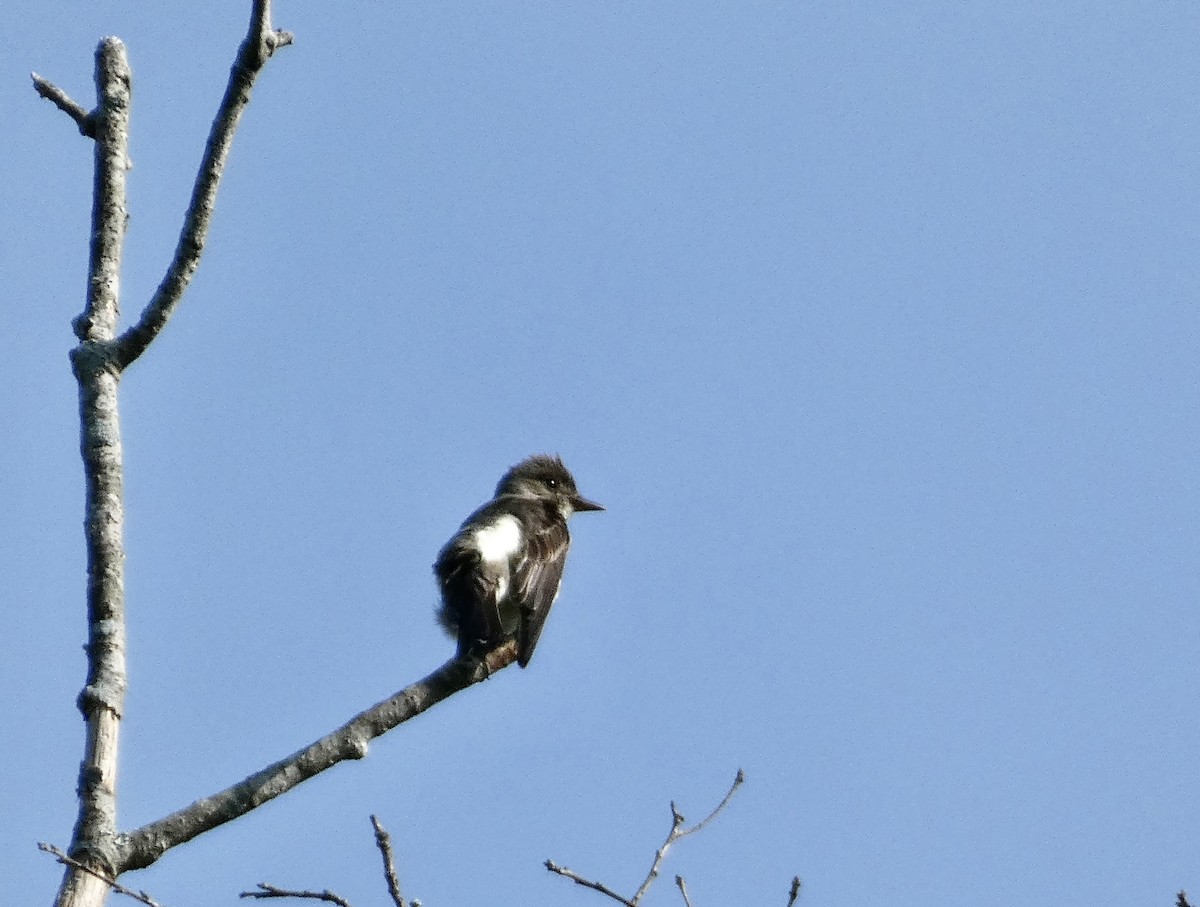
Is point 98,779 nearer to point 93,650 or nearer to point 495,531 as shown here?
point 93,650

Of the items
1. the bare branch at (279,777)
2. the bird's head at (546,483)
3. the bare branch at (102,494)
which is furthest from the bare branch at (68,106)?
the bird's head at (546,483)

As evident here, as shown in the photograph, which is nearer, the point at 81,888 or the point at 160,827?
the point at 81,888

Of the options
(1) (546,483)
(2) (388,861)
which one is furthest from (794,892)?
(1) (546,483)

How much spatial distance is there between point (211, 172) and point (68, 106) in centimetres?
66

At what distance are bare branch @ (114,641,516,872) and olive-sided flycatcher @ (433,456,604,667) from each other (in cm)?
129

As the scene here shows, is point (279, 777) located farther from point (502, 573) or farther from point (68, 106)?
point (502, 573)

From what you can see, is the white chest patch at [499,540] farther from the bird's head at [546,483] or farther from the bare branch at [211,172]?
the bare branch at [211,172]

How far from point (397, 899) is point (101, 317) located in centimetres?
185

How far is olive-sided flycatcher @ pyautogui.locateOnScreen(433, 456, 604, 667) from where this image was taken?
6.65m

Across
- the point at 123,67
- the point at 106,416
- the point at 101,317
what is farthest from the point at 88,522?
the point at 123,67

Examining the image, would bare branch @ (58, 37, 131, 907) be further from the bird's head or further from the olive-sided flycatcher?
the bird's head

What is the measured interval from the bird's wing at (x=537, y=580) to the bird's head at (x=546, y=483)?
1702mm

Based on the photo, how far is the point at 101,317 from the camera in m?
4.41

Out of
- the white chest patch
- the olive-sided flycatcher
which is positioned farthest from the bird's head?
the white chest patch
